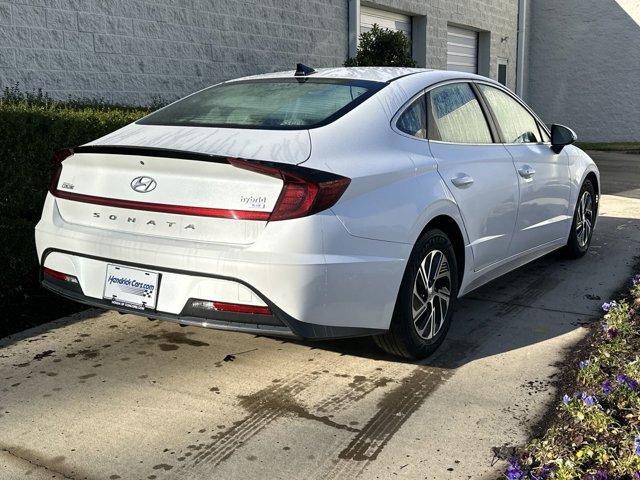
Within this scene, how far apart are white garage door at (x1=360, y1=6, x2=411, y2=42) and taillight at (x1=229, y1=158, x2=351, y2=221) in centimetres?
1022

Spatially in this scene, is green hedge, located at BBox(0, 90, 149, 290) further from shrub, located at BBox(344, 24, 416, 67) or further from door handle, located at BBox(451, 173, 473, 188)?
shrub, located at BBox(344, 24, 416, 67)

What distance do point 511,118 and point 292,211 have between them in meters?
2.60

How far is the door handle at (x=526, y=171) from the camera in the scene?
4758 millimetres

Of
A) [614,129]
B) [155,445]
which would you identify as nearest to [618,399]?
[155,445]

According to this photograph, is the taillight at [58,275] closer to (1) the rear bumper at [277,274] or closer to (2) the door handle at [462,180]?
(1) the rear bumper at [277,274]

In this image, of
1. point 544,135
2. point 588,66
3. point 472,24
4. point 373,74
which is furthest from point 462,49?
point 373,74

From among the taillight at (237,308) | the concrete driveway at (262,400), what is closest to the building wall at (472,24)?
the concrete driveway at (262,400)

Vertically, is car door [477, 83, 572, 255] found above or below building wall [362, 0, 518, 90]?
below

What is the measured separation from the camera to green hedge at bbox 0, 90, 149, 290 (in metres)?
4.85

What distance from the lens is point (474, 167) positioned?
4.22 meters

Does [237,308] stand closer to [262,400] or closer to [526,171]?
[262,400]

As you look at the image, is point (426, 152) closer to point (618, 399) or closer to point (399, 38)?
point (618, 399)

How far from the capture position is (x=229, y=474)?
9.02 feet

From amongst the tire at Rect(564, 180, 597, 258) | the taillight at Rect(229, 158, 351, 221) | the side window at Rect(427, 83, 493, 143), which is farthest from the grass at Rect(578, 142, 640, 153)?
the taillight at Rect(229, 158, 351, 221)
